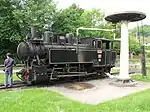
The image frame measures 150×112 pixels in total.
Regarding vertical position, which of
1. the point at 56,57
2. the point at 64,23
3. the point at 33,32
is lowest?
the point at 56,57

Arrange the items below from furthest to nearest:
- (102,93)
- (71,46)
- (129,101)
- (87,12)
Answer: (87,12) < (71,46) < (102,93) < (129,101)

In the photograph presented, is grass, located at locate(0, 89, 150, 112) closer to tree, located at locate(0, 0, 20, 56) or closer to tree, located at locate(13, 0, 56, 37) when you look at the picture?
tree, located at locate(13, 0, 56, 37)

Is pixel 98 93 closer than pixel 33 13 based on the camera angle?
Yes

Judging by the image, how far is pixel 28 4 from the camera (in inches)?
1292

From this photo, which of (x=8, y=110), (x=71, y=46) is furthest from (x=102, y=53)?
(x=8, y=110)

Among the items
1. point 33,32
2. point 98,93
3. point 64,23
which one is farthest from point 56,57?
point 64,23

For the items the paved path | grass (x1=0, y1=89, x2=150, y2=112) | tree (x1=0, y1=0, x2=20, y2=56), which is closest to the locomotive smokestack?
the paved path

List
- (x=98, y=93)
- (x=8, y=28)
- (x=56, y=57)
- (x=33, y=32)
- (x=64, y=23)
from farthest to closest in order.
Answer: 1. (x=64, y=23)
2. (x=8, y=28)
3. (x=56, y=57)
4. (x=33, y=32)
5. (x=98, y=93)

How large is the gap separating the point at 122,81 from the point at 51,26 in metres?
20.4

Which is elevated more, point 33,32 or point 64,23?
point 64,23

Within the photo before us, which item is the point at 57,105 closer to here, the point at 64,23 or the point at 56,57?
the point at 56,57

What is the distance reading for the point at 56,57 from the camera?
47.6 ft

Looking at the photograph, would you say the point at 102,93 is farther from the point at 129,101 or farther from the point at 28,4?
the point at 28,4

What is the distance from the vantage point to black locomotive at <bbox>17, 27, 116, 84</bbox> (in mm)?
14055
